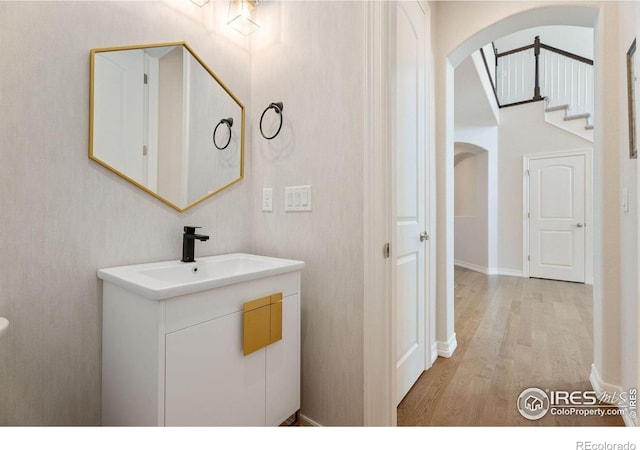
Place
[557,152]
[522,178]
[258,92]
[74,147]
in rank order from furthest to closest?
[522,178] < [557,152] < [258,92] < [74,147]

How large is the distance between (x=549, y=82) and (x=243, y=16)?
5.86 meters

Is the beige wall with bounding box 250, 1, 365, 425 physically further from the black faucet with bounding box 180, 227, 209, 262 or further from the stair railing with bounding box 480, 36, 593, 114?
the stair railing with bounding box 480, 36, 593, 114

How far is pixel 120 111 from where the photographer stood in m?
1.30

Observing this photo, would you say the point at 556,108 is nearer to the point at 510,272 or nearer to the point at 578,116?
the point at 578,116

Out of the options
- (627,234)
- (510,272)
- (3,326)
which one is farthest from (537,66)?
(3,326)

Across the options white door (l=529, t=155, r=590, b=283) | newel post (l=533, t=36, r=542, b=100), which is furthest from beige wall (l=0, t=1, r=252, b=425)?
newel post (l=533, t=36, r=542, b=100)

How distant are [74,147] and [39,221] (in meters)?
0.29

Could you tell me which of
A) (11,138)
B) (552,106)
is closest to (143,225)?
(11,138)

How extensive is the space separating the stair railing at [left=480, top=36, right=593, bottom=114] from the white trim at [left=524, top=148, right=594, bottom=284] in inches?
29.2

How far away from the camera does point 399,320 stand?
176 cm

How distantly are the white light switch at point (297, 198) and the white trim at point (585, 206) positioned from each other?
4783mm

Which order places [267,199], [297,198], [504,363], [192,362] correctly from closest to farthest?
[192,362] → [297,198] → [267,199] → [504,363]

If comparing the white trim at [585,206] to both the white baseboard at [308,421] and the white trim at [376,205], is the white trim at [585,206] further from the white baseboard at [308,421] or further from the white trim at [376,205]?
the white baseboard at [308,421]

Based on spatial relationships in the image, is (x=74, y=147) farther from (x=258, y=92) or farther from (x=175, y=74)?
(x=258, y=92)
